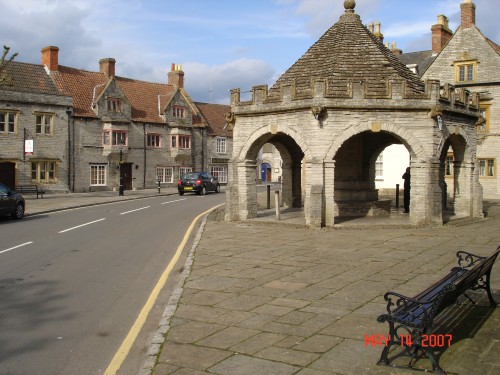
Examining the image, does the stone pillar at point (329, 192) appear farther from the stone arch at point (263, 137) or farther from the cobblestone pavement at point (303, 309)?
→ the cobblestone pavement at point (303, 309)

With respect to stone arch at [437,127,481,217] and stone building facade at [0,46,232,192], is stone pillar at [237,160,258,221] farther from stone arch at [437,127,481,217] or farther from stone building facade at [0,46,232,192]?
stone building facade at [0,46,232,192]

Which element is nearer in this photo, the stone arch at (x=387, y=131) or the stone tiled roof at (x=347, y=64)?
the stone arch at (x=387, y=131)

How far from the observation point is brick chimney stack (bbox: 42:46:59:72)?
4309cm

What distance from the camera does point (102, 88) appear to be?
1795 inches

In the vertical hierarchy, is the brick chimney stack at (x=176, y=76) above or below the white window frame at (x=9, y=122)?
above

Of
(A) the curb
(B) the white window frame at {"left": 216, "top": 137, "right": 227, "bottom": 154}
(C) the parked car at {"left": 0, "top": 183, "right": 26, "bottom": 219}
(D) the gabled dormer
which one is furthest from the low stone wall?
(B) the white window frame at {"left": 216, "top": 137, "right": 227, "bottom": 154}

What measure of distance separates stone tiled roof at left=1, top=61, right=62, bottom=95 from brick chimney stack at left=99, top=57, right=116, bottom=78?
656 centimetres

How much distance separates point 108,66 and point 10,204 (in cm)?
3041

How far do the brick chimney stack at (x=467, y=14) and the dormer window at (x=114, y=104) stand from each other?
27982mm

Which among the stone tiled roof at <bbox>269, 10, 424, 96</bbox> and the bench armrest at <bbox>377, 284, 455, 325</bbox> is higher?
the stone tiled roof at <bbox>269, 10, 424, 96</bbox>

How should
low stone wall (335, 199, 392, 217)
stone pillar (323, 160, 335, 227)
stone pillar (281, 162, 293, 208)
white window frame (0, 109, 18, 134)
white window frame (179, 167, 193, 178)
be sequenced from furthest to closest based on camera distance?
white window frame (179, 167, 193, 178) → white window frame (0, 109, 18, 134) → stone pillar (281, 162, 293, 208) → low stone wall (335, 199, 392, 217) → stone pillar (323, 160, 335, 227)

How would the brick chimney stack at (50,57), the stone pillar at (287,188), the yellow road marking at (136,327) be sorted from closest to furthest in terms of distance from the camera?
the yellow road marking at (136,327)
the stone pillar at (287,188)
the brick chimney stack at (50,57)

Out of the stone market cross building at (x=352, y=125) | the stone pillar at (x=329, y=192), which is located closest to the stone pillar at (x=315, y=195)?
the stone market cross building at (x=352, y=125)

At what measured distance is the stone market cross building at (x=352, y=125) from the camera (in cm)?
1686
